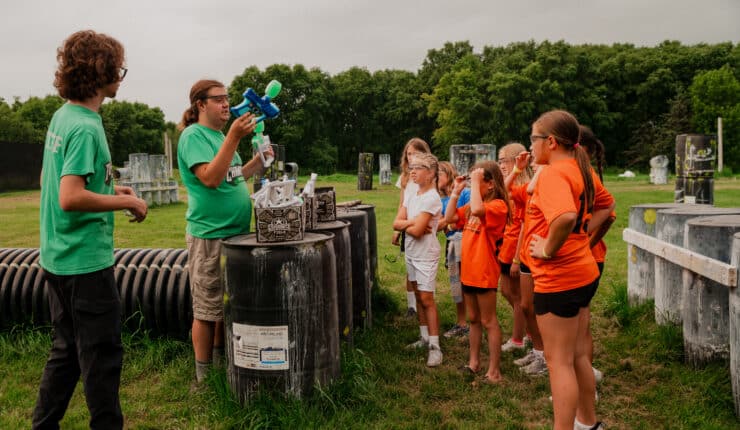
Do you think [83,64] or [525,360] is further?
[525,360]

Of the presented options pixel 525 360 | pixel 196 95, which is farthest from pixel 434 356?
pixel 196 95

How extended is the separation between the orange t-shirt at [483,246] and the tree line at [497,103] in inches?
1776

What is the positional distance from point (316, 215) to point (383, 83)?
197ft

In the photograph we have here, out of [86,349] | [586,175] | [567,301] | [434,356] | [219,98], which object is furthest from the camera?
[434,356]

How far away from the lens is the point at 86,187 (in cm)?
288

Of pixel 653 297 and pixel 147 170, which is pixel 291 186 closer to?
pixel 653 297

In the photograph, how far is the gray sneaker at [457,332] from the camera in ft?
18.3

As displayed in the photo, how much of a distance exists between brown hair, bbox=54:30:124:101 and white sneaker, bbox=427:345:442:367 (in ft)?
10.4

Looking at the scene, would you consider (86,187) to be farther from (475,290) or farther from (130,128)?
(130,128)

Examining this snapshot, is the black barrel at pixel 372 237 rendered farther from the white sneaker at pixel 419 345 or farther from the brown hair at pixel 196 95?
the brown hair at pixel 196 95

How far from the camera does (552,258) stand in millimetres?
3100

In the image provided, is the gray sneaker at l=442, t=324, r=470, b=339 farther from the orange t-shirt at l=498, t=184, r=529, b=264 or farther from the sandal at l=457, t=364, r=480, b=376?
the orange t-shirt at l=498, t=184, r=529, b=264

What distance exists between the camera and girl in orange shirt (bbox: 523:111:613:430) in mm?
3023

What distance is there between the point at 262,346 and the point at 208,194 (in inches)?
42.5
